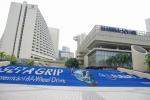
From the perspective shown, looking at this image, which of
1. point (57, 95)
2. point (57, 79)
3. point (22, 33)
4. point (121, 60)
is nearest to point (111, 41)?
point (121, 60)

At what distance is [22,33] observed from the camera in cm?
7631

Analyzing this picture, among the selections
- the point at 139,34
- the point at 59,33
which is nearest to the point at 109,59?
the point at 139,34

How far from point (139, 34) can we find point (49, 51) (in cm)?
6148

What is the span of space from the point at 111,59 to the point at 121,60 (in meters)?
3.37

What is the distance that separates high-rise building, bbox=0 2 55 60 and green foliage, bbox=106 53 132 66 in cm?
4679

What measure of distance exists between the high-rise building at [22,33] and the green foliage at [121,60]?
154ft

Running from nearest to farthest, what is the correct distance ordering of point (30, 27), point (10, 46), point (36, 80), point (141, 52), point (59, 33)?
point (36, 80), point (141, 52), point (10, 46), point (30, 27), point (59, 33)

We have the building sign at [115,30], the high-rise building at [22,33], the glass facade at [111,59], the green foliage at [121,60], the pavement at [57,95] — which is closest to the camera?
the pavement at [57,95]

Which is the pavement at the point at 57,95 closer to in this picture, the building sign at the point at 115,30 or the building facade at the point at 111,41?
the building facade at the point at 111,41

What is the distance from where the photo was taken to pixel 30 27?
254ft

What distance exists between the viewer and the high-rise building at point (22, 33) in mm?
73188

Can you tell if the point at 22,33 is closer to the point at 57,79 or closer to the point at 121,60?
the point at 121,60

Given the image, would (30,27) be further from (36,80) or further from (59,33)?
(36,80)

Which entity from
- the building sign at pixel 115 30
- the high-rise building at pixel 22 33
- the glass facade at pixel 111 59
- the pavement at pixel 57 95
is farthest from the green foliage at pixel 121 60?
the high-rise building at pixel 22 33
